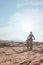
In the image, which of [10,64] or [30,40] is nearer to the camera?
[10,64]

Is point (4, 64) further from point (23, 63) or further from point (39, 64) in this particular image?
point (39, 64)

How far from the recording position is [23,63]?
17094 mm

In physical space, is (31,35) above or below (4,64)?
above

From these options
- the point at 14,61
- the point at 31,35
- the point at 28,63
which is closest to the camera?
the point at 28,63

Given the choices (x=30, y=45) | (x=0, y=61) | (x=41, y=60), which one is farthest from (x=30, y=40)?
(x=41, y=60)

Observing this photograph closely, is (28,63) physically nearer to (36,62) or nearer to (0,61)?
(36,62)

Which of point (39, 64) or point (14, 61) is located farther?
point (14, 61)

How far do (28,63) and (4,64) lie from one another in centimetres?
204

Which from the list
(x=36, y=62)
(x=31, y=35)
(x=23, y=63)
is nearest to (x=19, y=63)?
(x=23, y=63)

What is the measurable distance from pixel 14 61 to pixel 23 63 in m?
1.52

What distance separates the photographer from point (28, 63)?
16953 mm

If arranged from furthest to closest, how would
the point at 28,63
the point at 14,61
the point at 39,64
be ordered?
1. the point at 14,61
2. the point at 28,63
3. the point at 39,64

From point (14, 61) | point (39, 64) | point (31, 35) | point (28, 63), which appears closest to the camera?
point (39, 64)

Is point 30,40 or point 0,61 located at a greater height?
point 30,40
